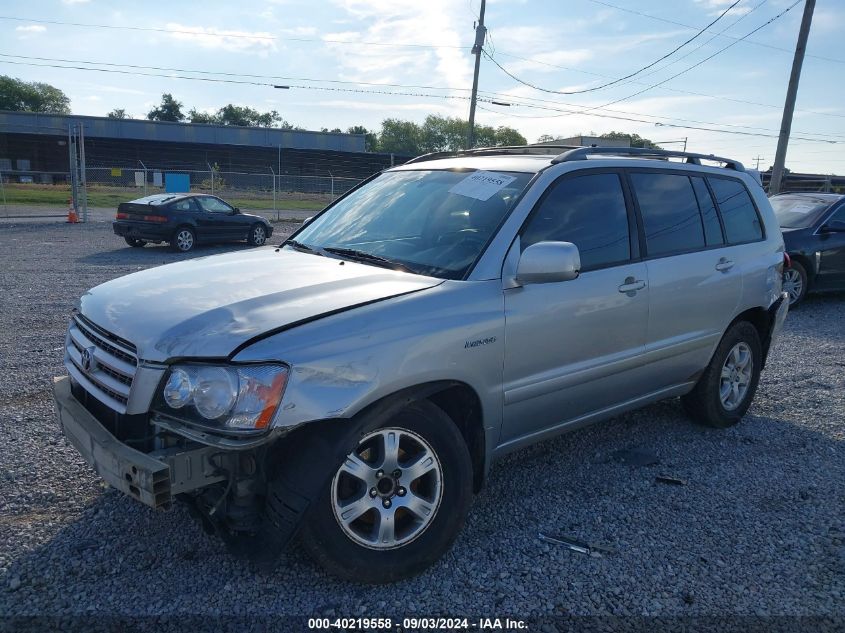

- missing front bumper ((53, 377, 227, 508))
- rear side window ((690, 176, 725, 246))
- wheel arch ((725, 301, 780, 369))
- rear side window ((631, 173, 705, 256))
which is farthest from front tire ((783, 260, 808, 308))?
missing front bumper ((53, 377, 227, 508))

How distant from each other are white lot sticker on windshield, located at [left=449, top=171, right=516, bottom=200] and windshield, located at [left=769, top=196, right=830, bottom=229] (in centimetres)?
825

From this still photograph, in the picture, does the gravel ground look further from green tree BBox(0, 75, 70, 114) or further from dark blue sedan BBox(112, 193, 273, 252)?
green tree BBox(0, 75, 70, 114)

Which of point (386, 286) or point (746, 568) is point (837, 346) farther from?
point (386, 286)

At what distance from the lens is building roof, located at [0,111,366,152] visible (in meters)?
48.9

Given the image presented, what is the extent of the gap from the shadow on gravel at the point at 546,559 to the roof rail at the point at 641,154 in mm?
1931

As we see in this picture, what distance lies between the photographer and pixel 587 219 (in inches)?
154

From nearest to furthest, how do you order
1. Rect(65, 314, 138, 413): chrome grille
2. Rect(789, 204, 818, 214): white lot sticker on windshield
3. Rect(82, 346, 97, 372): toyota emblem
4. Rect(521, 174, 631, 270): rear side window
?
1. Rect(65, 314, 138, 413): chrome grille
2. Rect(82, 346, 97, 372): toyota emblem
3. Rect(521, 174, 631, 270): rear side window
4. Rect(789, 204, 818, 214): white lot sticker on windshield

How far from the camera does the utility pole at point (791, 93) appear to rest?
1741 centimetres

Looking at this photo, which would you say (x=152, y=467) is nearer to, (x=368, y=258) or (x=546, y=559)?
(x=368, y=258)

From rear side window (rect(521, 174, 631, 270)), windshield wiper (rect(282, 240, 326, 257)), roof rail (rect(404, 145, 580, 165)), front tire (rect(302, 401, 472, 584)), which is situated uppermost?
roof rail (rect(404, 145, 580, 165))

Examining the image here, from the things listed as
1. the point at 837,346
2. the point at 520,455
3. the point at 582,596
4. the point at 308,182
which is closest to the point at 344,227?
the point at 520,455

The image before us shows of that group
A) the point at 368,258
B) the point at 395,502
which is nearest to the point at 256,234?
the point at 368,258

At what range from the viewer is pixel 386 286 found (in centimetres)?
315

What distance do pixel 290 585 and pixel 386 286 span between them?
139cm
